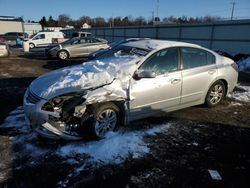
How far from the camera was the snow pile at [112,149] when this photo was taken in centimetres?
367

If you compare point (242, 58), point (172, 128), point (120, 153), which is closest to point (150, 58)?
point (172, 128)

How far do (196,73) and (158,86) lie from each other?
3.72 feet

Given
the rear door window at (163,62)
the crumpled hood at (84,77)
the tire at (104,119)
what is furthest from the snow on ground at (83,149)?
the rear door window at (163,62)

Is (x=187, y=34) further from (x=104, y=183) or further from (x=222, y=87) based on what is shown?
(x=104, y=183)

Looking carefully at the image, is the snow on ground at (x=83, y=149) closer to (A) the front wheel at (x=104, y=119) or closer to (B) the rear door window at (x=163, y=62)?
(A) the front wheel at (x=104, y=119)

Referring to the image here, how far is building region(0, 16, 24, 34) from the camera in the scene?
5816 cm

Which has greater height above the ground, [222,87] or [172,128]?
[222,87]

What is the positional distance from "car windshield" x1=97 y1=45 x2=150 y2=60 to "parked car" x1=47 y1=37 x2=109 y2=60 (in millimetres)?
10360

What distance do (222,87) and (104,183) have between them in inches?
164

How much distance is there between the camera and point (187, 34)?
1922 cm

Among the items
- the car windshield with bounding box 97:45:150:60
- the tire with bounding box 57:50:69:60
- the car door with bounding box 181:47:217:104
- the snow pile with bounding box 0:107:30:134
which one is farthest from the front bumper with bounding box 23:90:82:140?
the tire with bounding box 57:50:69:60

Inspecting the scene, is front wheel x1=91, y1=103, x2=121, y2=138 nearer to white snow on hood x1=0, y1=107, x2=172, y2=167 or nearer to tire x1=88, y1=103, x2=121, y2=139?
tire x1=88, y1=103, x2=121, y2=139

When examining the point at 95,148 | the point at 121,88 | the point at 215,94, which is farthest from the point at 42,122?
the point at 215,94

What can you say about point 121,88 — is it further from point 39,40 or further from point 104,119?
point 39,40
